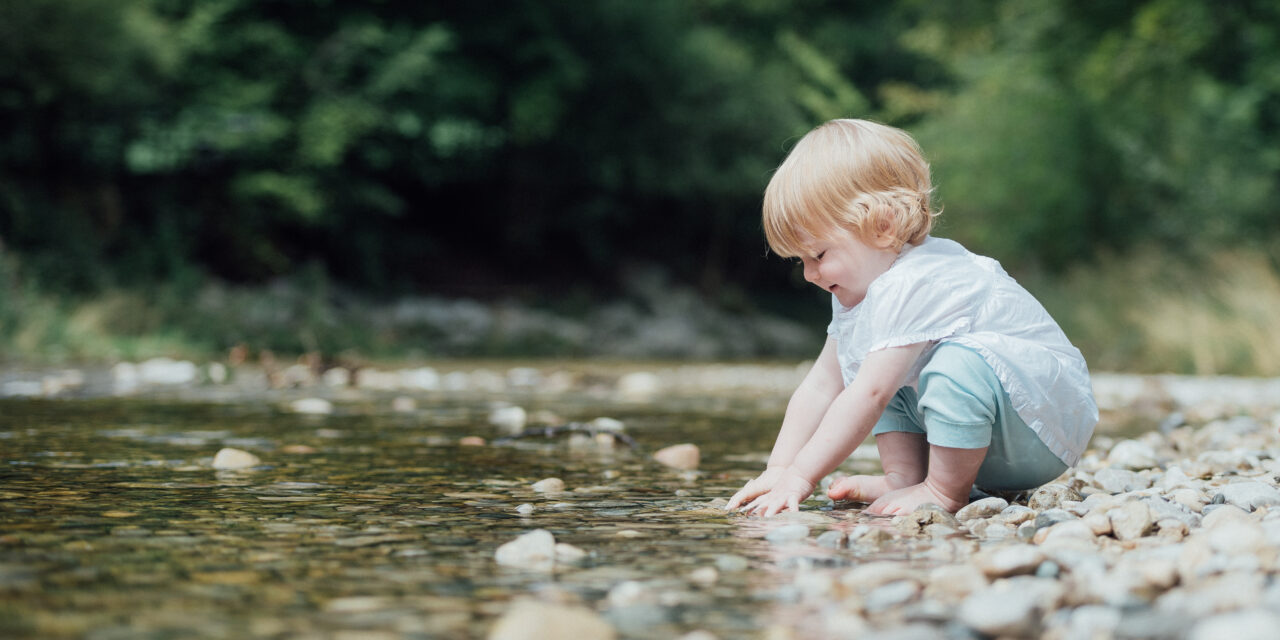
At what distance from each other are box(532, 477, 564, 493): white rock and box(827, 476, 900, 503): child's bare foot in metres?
0.58

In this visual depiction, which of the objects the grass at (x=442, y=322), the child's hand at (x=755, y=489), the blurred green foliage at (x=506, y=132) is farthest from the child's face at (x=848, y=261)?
the blurred green foliage at (x=506, y=132)

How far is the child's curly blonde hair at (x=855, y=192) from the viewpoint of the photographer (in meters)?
2.15

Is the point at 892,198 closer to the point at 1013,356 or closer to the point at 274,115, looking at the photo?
the point at 1013,356

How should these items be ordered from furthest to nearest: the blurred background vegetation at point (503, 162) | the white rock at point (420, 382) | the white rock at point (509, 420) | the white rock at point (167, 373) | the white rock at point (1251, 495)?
1. the blurred background vegetation at point (503, 162)
2. the white rock at point (420, 382)
3. the white rock at point (167, 373)
4. the white rock at point (509, 420)
5. the white rock at point (1251, 495)

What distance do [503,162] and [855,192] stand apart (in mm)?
14383

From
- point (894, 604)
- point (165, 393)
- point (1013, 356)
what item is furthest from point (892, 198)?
point (165, 393)

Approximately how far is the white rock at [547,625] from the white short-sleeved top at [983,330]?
1.08m

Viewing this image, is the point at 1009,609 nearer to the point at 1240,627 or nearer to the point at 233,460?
the point at 1240,627

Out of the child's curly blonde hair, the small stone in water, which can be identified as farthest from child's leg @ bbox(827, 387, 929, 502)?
the small stone in water

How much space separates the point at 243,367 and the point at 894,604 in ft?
22.1

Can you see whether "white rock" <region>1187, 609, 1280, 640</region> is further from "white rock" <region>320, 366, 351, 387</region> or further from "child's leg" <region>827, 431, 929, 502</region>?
"white rock" <region>320, 366, 351, 387</region>

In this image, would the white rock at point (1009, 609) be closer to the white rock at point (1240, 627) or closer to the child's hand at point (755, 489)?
the white rock at point (1240, 627)

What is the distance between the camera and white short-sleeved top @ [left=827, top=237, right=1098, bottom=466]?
6.68 feet

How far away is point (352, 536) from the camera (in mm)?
1641
